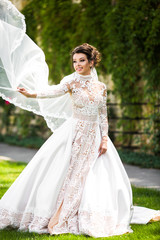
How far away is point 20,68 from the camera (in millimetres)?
3771

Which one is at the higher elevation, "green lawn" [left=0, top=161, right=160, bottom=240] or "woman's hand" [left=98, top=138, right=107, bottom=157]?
"woman's hand" [left=98, top=138, right=107, bottom=157]

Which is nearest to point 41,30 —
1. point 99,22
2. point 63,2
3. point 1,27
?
point 63,2

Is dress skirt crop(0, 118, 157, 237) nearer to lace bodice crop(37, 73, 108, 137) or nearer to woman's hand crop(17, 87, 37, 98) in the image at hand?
lace bodice crop(37, 73, 108, 137)

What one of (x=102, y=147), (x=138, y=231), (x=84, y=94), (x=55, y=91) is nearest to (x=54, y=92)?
(x=55, y=91)

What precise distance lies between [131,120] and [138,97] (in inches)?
23.2

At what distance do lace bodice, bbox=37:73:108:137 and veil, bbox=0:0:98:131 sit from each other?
160mm

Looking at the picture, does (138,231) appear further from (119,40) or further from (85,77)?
(119,40)

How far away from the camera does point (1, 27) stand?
145 inches

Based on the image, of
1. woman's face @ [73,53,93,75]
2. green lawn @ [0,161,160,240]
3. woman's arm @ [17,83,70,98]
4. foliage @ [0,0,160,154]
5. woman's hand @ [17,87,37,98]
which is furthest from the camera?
foliage @ [0,0,160,154]

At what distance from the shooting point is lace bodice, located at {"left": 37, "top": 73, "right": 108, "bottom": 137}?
3.61 meters

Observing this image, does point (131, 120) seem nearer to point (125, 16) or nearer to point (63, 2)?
point (125, 16)

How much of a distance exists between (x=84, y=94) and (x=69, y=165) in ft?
2.34

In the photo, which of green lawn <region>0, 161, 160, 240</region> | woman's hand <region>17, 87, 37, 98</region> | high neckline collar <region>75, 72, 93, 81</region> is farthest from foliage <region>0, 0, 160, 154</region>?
woman's hand <region>17, 87, 37, 98</region>

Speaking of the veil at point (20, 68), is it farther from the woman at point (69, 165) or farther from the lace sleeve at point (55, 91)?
the lace sleeve at point (55, 91)
